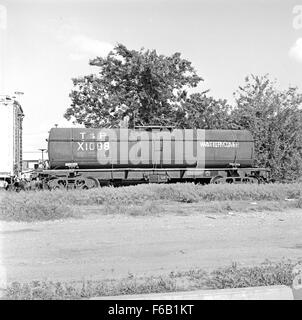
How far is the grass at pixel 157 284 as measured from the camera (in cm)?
487

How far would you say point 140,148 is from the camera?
65.5 feet

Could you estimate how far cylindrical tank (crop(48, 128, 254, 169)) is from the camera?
19.4 m

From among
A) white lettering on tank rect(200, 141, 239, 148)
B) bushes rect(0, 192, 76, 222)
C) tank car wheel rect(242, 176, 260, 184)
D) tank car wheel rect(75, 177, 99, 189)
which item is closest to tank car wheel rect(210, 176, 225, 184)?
tank car wheel rect(242, 176, 260, 184)

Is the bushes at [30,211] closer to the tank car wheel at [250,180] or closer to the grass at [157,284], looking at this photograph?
the grass at [157,284]

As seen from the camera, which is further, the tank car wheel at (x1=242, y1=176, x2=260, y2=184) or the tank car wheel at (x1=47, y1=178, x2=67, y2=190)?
the tank car wheel at (x1=242, y1=176, x2=260, y2=184)

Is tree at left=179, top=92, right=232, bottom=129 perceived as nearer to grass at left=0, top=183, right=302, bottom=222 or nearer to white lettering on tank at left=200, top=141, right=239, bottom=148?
white lettering on tank at left=200, top=141, right=239, bottom=148

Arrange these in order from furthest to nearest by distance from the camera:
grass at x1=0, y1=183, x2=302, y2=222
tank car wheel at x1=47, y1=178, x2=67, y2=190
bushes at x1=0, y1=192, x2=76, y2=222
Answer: tank car wheel at x1=47, y1=178, x2=67, y2=190 < grass at x1=0, y1=183, x2=302, y2=222 < bushes at x1=0, y1=192, x2=76, y2=222

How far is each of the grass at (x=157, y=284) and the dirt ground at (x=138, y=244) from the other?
0.40 m

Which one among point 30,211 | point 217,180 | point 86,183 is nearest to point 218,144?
point 217,180

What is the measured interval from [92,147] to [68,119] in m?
14.5

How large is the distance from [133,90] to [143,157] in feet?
42.0

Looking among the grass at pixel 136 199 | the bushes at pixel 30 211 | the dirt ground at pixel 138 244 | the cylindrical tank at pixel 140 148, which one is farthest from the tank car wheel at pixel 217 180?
the bushes at pixel 30 211

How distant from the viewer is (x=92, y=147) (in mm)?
19656

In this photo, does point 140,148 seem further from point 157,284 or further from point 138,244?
point 157,284
